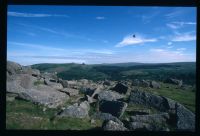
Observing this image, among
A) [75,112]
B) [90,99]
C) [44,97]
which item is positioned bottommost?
[75,112]

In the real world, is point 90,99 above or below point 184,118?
above

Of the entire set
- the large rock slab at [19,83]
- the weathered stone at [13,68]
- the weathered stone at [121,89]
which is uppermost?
the weathered stone at [13,68]

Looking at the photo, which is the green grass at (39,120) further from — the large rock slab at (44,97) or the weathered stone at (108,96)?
the weathered stone at (108,96)

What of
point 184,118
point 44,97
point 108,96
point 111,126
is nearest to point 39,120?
point 111,126

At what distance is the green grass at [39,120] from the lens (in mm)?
7879

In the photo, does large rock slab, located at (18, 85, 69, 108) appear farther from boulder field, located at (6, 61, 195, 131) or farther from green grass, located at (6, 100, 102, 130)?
green grass, located at (6, 100, 102, 130)

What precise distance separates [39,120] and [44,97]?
2176 mm

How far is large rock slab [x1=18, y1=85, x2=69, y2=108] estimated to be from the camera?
10023mm

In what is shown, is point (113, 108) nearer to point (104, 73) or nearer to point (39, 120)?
point (39, 120)

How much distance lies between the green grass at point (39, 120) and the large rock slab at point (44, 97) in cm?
45

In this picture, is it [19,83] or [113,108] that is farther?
[19,83]

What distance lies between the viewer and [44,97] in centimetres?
1031

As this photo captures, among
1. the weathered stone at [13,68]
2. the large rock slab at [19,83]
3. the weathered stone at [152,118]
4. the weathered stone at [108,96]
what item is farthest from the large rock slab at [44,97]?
the weathered stone at [13,68]

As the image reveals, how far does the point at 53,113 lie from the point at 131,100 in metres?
3.01
